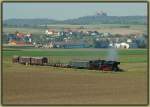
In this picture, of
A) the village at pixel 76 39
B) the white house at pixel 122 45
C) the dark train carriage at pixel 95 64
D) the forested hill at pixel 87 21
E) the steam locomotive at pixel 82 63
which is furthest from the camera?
the dark train carriage at pixel 95 64

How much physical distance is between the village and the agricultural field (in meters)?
0.08

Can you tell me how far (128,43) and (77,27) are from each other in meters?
0.73

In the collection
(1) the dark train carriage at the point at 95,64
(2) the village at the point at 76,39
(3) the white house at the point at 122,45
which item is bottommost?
(1) the dark train carriage at the point at 95,64

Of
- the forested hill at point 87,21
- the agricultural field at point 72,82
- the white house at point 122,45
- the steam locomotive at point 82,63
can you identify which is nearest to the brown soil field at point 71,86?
the agricultural field at point 72,82

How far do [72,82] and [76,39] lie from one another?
111 centimetres

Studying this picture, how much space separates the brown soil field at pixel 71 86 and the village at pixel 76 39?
0.35 meters

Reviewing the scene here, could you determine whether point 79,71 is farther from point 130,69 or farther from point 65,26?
point 65,26

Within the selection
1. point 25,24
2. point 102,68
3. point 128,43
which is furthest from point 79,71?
point 25,24

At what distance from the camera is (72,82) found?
5883 mm

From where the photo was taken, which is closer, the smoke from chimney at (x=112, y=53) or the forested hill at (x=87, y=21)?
the forested hill at (x=87, y=21)

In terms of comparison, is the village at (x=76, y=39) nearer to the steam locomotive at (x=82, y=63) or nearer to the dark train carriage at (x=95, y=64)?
the steam locomotive at (x=82, y=63)

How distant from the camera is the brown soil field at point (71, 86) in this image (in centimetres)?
493

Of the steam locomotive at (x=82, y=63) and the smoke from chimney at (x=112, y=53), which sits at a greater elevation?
the smoke from chimney at (x=112, y=53)

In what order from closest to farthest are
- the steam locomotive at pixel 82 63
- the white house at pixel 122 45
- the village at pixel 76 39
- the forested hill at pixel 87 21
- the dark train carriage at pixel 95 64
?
the forested hill at pixel 87 21 → the village at pixel 76 39 → the white house at pixel 122 45 → the steam locomotive at pixel 82 63 → the dark train carriage at pixel 95 64
